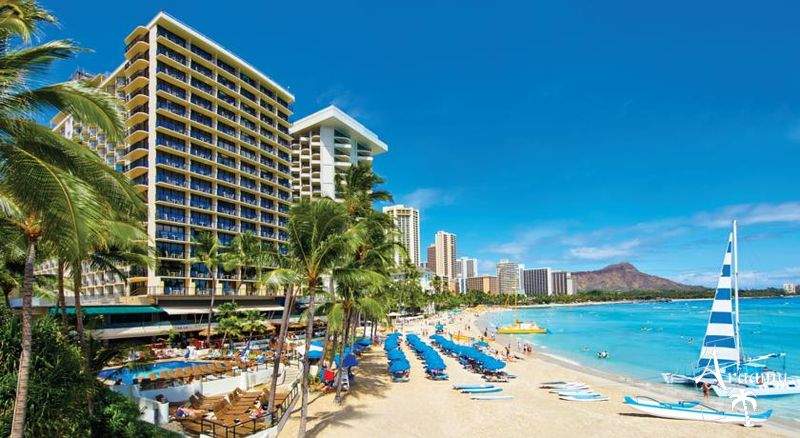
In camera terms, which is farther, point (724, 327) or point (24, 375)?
point (724, 327)

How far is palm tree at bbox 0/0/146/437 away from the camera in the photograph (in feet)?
22.2

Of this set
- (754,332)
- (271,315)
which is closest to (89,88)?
(271,315)

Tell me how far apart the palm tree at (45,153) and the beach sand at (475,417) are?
14746mm

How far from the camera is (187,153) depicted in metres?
54.9

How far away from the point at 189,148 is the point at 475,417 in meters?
45.7

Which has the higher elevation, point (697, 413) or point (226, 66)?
point (226, 66)

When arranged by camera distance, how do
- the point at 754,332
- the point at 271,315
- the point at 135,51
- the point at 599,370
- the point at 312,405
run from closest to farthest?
the point at 312,405 < the point at 599,370 < the point at 135,51 < the point at 271,315 < the point at 754,332

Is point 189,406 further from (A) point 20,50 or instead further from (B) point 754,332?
(B) point 754,332

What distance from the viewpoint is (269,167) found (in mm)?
66812

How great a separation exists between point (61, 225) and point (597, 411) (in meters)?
25.8

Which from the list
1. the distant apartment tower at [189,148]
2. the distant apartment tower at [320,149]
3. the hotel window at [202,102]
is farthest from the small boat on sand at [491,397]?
the distant apartment tower at [320,149]

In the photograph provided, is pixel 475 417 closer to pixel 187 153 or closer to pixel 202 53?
pixel 187 153

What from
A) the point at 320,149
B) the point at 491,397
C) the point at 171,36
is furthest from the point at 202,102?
the point at 491,397

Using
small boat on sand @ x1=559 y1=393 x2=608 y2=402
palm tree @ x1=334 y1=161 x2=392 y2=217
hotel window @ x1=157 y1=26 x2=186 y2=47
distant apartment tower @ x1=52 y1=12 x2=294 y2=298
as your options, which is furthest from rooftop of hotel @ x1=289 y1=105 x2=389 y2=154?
small boat on sand @ x1=559 y1=393 x2=608 y2=402
